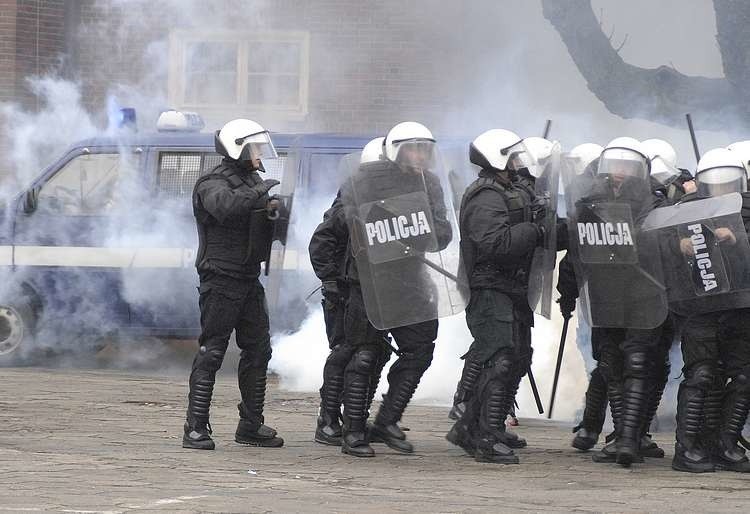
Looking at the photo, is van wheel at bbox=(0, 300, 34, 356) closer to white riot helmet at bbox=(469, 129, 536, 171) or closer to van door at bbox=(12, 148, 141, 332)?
van door at bbox=(12, 148, 141, 332)

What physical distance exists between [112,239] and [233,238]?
14.2ft

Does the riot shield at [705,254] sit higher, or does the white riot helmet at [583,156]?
the white riot helmet at [583,156]

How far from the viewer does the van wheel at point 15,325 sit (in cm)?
1241

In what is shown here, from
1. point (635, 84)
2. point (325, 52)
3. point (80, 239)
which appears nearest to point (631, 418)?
point (80, 239)

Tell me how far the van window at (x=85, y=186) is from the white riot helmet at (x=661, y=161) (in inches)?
187

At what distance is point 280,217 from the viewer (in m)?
8.01

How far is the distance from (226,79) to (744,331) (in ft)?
32.4

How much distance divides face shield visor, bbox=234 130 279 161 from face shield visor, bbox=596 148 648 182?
1.76m

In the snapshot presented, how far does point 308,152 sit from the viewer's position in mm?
11883

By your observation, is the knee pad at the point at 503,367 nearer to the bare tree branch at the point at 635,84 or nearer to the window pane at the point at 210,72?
the bare tree branch at the point at 635,84

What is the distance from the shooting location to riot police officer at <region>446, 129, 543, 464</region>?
770cm

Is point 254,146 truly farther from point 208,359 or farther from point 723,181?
point 723,181

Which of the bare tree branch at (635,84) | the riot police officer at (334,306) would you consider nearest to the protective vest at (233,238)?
the riot police officer at (334,306)

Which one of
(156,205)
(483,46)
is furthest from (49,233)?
(483,46)
